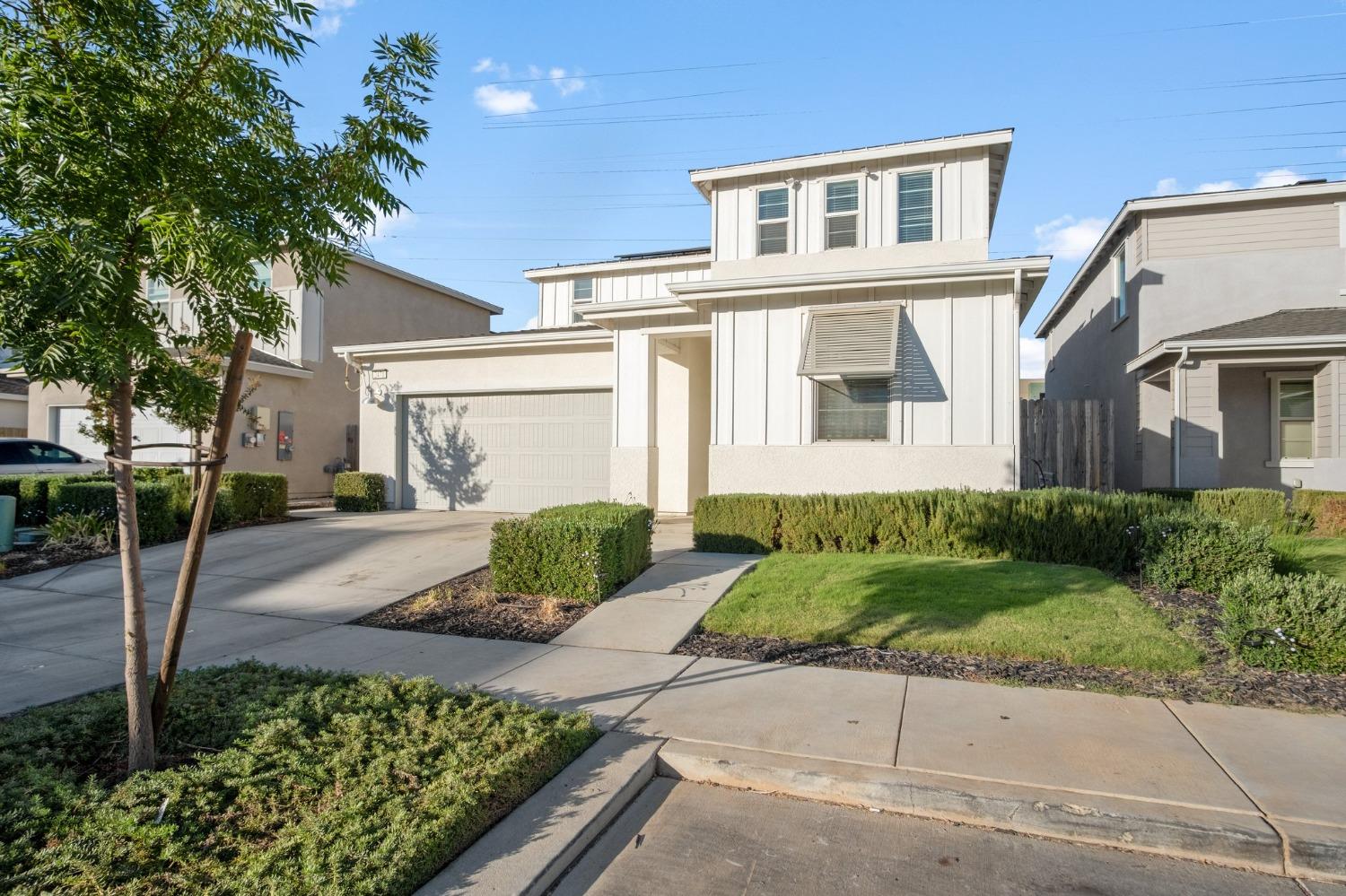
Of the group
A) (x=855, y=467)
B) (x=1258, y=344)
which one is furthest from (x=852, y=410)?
(x=1258, y=344)

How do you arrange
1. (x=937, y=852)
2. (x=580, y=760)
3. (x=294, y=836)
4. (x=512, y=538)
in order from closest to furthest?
1. (x=294, y=836)
2. (x=937, y=852)
3. (x=580, y=760)
4. (x=512, y=538)

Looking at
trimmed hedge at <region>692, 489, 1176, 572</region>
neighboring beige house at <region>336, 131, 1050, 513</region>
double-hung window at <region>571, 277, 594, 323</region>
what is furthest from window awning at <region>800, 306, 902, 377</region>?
double-hung window at <region>571, 277, 594, 323</region>

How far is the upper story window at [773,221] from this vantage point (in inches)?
500

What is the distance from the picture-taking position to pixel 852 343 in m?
11.1

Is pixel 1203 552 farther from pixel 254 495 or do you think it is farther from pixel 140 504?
pixel 254 495

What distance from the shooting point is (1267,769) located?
3.85 meters

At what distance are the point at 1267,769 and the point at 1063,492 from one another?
18.1 feet

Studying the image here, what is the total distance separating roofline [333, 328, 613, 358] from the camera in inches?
561

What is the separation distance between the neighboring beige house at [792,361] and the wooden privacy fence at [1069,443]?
156 inches

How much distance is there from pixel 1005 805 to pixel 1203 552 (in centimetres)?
512

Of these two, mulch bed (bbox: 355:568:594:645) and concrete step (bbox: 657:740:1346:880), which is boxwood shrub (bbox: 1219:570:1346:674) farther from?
mulch bed (bbox: 355:568:594:645)

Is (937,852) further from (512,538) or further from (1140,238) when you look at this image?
(1140,238)

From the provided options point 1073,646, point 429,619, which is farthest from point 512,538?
point 1073,646

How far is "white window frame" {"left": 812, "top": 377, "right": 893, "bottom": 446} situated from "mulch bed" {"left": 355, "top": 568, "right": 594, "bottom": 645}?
540 cm
